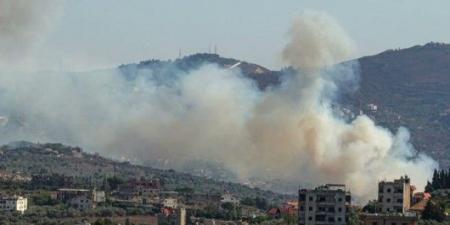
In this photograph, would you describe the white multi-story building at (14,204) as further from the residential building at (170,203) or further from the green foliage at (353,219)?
the green foliage at (353,219)

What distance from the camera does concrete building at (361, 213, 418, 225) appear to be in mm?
76250

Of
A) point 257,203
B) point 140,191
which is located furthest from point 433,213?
point 140,191

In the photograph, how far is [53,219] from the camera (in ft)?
366

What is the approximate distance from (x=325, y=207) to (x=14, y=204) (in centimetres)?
4271

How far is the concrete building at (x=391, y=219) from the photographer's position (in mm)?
76250

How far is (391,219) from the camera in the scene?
7688 cm

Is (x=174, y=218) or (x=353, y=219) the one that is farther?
(x=174, y=218)

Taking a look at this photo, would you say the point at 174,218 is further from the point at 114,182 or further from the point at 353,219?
the point at 114,182

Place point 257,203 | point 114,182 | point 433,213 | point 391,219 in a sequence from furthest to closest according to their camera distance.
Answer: point 114,182 → point 257,203 → point 433,213 → point 391,219

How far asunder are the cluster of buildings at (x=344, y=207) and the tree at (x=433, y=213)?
1.64ft

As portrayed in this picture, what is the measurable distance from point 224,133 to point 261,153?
3273 cm

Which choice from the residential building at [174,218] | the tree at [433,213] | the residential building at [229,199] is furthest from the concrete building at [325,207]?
the residential building at [229,199]

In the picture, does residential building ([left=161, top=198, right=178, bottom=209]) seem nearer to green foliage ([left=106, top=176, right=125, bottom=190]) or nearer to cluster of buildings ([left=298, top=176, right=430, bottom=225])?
green foliage ([left=106, top=176, right=125, bottom=190])

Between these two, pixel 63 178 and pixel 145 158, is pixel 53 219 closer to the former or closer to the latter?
pixel 63 178
